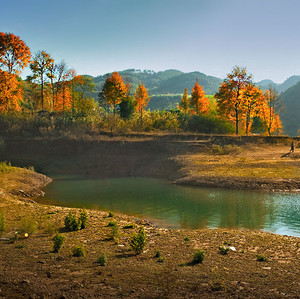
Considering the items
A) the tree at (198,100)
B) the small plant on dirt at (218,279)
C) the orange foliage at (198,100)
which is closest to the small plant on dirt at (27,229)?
the small plant on dirt at (218,279)

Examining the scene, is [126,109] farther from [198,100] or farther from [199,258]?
[199,258]

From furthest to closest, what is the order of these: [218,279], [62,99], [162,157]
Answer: [62,99] → [162,157] → [218,279]

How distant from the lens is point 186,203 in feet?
99.7

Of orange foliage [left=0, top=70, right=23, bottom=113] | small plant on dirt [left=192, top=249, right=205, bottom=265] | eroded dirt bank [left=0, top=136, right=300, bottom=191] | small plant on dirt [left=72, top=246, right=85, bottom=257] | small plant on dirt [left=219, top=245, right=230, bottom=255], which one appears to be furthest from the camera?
orange foliage [left=0, top=70, right=23, bottom=113]

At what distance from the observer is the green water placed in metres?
23.3

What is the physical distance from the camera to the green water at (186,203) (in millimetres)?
23312

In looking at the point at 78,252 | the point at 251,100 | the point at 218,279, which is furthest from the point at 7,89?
the point at 218,279

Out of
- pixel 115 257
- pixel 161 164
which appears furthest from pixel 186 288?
pixel 161 164

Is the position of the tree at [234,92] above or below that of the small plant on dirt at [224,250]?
above

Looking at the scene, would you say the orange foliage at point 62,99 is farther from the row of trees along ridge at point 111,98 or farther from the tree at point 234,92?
the tree at point 234,92

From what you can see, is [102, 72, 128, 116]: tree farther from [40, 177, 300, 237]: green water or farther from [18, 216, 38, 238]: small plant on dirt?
[18, 216, 38, 238]: small plant on dirt

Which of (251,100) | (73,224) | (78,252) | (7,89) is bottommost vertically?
(73,224)

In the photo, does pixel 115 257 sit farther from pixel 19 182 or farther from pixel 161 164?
pixel 161 164

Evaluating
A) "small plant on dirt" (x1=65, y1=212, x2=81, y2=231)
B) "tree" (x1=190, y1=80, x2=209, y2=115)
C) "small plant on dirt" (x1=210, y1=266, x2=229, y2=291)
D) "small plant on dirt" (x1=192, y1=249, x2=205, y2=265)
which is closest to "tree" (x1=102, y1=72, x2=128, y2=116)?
"tree" (x1=190, y1=80, x2=209, y2=115)
